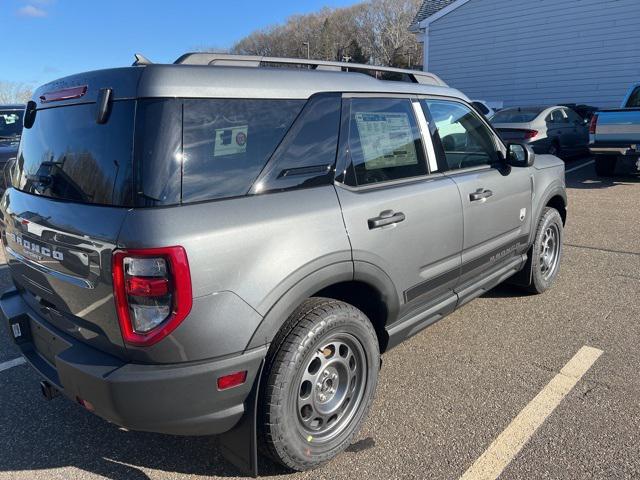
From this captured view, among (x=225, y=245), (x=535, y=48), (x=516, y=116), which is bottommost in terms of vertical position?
(x=225, y=245)

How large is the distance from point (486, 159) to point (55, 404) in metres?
3.41

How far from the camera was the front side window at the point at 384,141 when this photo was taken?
268 centimetres

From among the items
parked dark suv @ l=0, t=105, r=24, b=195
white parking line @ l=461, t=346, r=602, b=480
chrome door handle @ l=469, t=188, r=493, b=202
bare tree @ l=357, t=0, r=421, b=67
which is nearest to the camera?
white parking line @ l=461, t=346, r=602, b=480

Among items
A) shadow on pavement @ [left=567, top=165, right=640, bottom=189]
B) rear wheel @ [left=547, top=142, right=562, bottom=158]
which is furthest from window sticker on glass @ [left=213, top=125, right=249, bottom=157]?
rear wheel @ [left=547, top=142, right=562, bottom=158]

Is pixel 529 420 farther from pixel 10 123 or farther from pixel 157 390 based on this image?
pixel 10 123

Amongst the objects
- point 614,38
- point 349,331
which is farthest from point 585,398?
point 614,38

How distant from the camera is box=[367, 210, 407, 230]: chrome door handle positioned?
8.41 feet

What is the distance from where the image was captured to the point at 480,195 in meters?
3.40

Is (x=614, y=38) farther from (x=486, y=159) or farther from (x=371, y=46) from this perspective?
(x=371, y=46)

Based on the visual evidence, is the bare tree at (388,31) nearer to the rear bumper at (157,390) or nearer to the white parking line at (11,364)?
the white parking line at (11,364)

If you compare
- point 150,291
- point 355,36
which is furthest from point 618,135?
point 355,36

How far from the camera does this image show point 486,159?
3738 millimetres

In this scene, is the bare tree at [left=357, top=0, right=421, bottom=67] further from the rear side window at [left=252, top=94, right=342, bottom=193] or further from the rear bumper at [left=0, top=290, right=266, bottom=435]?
the rear bumper at [left=0, top=290, right=266, bottom=435]

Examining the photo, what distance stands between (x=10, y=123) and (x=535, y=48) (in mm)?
17198
